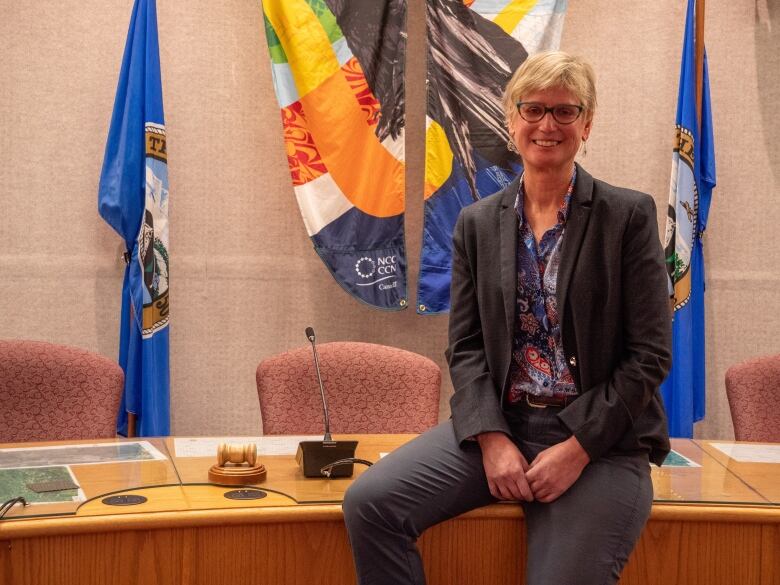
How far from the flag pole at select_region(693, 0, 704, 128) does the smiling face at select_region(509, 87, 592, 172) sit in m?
2.27

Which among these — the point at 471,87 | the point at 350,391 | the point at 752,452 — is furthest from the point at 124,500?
the point at 471,87

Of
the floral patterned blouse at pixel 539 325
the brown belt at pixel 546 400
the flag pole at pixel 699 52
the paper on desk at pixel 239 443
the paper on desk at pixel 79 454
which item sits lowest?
the paper on desk at pixel 239 443

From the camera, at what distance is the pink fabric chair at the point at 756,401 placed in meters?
3.16

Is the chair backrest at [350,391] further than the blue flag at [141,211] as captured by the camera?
No

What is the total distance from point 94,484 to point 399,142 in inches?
94.0

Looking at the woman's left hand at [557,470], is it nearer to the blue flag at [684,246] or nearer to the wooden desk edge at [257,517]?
the wooden desk edge at [257,517]

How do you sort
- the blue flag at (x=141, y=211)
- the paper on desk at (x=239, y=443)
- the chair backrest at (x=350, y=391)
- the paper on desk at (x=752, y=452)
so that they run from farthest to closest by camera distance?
1. the blue flag at (x=141, y=211)
2. the chair backrest at (x=350, y=391)
3. the paper on desk at (x=752, y=452)
4. the paper on desk at (x=239, y=443)

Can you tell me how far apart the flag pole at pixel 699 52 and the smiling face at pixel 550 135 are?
7.45ft

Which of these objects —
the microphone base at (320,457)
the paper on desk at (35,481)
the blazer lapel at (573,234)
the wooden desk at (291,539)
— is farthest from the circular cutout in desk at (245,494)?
the blazer lapel at (573,234)

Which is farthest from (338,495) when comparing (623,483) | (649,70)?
(649,70)

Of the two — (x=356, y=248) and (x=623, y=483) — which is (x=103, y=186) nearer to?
(x=356, y=248)

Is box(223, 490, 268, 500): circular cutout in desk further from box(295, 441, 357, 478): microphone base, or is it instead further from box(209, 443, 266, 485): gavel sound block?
box(295, 441, 357, 478): microphone base

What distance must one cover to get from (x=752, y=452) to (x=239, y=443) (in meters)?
1.47

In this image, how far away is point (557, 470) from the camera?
80.1 inches
